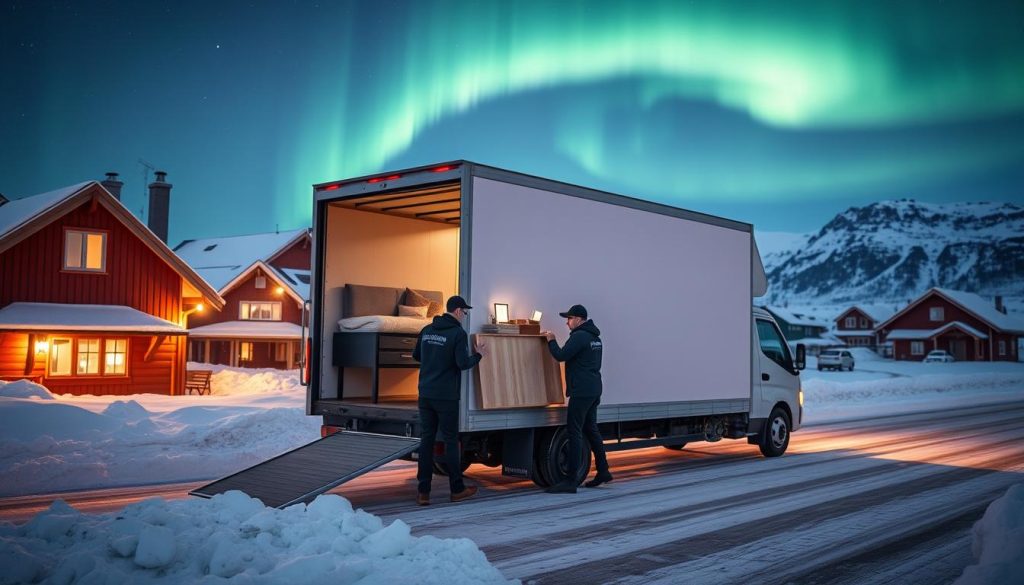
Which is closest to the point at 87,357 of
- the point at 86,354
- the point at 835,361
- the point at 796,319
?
the point at 86,354

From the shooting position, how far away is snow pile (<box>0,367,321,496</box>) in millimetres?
10609

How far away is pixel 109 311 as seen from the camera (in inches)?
1052

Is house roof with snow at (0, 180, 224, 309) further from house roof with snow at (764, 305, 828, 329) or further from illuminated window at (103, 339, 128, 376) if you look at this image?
A: house roof with snow at (764, 305, 828, 329)

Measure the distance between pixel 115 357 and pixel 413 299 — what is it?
712 inches

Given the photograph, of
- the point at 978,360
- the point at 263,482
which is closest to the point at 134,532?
the point at 263,482

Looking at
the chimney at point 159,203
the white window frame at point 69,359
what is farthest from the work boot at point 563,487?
the chimney at point 159,203

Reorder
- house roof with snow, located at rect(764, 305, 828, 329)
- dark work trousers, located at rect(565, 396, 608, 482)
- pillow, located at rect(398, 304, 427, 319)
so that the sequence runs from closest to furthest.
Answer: dark work trousers, located at rect(565, 396, 608, 482), pillow, located at rect(398, 304, 427, 319), house roof with snow, located at rect(764, 305, 828, 329)

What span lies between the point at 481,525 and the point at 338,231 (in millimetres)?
4545

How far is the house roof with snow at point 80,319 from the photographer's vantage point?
24.4 metres

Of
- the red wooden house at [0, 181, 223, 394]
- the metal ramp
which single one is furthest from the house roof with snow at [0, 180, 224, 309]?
the metal ramp

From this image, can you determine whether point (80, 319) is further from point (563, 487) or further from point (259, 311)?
point (563, 487)

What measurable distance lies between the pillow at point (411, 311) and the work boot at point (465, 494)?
116 inches

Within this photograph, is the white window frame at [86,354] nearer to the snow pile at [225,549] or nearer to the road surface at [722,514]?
the road surface at [722,514]

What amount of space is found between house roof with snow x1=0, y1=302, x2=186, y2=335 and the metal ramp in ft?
59.4
